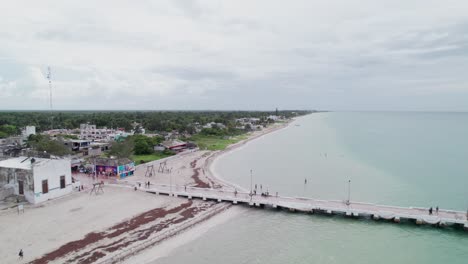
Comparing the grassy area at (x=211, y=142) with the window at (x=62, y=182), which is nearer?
the window at (x=62, y=182)

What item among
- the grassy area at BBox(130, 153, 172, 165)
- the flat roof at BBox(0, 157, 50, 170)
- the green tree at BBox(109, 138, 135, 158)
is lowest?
the grassy area at BBox(130, 153, 172, 165)

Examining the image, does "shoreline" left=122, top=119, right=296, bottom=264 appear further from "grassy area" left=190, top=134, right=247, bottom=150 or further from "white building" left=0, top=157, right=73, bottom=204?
"grassy area" left=190, top=134, right=247, bottom=150

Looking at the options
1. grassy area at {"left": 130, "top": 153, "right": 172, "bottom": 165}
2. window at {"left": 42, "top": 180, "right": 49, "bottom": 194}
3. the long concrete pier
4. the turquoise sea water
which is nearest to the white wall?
window at {"left": 42, "top": 180, "right": 49, "bottom": 194}

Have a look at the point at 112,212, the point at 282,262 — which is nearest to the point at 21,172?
the point at 112,212

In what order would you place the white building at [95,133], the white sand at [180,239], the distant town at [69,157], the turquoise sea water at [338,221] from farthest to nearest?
the white building at [95,133]
the distant town at [69,157]
the turquoise sea water at [338,221]
the white sand at [180,239]

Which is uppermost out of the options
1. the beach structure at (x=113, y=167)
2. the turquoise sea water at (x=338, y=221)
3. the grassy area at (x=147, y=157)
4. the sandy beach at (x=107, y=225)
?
the beach structure at (x=113, y=167)

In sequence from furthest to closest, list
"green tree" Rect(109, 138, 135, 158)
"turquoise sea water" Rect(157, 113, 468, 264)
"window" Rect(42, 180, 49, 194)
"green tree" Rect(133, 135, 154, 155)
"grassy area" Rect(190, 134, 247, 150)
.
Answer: "grassy area" Rect(190, 134, 247, 150), "green tree" Rect(133, 135, 154, 155), "green tree" Rect(109, 138, 135, 158), "window" Rect(42, 180, 49, 194), "turquoise sea water" Rect(157, 113, 468, 264)

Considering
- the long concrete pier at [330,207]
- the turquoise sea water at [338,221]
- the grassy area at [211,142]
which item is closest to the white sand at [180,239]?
the turquoise sea water at [338,221]

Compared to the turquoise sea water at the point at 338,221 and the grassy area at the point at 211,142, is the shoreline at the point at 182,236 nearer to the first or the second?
the turquoise sea water at the point at 338,221

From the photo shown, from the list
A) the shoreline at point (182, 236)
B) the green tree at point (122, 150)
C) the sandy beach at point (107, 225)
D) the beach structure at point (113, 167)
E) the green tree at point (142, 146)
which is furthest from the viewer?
the green tree at point (142, 146)
